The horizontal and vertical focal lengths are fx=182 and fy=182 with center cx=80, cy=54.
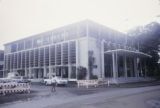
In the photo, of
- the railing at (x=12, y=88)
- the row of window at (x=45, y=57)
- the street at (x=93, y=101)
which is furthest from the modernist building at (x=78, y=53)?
the street at (x=93, y=101)

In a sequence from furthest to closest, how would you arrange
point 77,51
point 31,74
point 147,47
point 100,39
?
point 147,47 < point 31,74 < point 100,39 < point 77,51

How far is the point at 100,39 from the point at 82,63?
664 cm

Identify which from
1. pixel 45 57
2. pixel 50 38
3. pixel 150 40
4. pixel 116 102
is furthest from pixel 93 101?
pixel 150 40

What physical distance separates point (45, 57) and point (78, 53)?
960 cm

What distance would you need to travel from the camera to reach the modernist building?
34.1 metres

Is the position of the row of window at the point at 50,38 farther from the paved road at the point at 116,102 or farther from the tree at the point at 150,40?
the paved road at the point at 116,102

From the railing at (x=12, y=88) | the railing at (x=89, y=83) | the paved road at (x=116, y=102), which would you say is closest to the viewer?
the paved road at (x=116, y=102)

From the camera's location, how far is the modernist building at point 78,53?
34125 mm

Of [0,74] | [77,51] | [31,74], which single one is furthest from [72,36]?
[0,74]

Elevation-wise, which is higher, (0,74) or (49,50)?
(49,50)

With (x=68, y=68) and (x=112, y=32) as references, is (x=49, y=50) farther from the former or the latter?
(x=112, y=32)

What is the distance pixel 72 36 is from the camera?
36.4 metres

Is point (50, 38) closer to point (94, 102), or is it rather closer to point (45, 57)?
point (45, 57)

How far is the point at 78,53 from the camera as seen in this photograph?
34.5m
